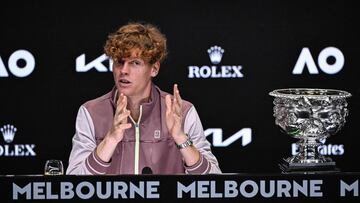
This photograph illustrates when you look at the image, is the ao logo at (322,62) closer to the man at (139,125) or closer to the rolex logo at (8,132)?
the man at (139,125)

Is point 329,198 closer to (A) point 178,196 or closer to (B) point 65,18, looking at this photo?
(A) point 178,196

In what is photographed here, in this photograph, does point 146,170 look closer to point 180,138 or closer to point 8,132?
point 180,138

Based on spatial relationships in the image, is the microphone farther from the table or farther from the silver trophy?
the table

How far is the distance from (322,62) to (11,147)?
1984 millimetres

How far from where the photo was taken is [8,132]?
213 inches

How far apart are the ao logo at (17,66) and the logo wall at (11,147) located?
33 centimetres

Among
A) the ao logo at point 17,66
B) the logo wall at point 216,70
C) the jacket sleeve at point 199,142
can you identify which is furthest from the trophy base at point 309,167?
the ao logo at point 17,66

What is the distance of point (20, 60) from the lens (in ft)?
17.6

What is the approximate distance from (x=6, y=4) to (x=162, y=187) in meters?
2.39

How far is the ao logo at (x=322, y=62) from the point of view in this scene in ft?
17.9

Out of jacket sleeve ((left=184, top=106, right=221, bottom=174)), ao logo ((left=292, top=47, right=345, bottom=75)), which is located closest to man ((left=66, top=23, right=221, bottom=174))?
jacket sleeve ((left=184, top=106, right=221, bottom=174))

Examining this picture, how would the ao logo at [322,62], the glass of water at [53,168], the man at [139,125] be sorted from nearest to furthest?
the glass of water at [53,168] → the man at [139,125] → the ao logo at [322,62]

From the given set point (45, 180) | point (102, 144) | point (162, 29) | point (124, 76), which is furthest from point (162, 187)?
point (162, 29)

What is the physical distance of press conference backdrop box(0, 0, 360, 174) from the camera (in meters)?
5.37
